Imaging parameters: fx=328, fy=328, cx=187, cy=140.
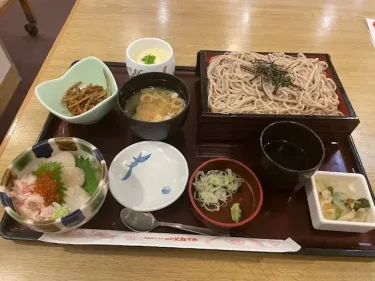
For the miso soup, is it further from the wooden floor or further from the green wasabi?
the wooden floor

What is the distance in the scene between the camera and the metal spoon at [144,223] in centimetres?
102

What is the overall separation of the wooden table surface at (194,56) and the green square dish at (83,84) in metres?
0.12

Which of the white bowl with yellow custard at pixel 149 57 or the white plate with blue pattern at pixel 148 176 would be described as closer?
the white plate with blue pattern at pixel 148 176

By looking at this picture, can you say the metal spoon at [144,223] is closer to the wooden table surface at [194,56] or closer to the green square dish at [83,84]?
the wooden table surface at [194,56]

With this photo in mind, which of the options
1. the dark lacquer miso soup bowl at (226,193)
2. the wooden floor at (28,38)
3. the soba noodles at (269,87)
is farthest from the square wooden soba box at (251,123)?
the wooden floor at (28,38)

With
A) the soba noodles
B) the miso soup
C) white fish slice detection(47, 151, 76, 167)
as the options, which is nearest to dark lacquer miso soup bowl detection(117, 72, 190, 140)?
the miso soup

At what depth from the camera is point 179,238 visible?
0.99 metres

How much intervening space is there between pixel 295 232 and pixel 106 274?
60 cm

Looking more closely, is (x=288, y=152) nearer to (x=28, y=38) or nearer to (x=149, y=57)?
(x=149, y=57)

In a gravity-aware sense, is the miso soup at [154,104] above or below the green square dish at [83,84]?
below

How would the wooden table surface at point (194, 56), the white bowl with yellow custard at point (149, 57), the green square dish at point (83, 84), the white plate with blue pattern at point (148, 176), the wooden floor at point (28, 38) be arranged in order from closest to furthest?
the wooden table surface at point (194, 56), the white plate with blue pattern at point (148, 176), the green square dish at point (83, 84), the white bowl with yellow custard at point (149, 57), the wooden floor at point (28, 38)

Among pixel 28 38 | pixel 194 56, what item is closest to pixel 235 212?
pixel 194 56

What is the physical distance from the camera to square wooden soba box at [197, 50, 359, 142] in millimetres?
1169

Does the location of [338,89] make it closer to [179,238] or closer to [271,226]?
[271,226]
